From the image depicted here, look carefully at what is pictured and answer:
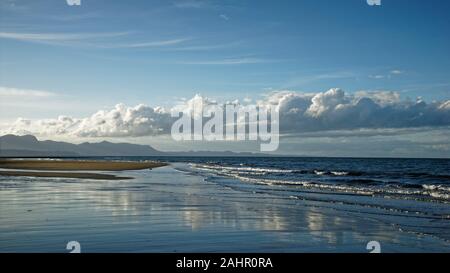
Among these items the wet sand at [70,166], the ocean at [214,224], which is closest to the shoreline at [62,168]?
the wet sand at [70,166]

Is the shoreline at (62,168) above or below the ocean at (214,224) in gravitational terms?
below

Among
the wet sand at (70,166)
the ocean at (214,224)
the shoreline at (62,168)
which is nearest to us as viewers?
the ocean at (214,224)

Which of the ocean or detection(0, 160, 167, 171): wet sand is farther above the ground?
the ocean

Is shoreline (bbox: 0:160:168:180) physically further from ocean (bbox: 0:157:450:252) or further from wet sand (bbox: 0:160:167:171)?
ocean (bbox: 0:157:450:252)

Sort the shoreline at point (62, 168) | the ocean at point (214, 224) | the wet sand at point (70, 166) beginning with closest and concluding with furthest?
the ocean at point (214, 224)
the shoreline at point (62, 168)
the wet sand at point (70, 166)

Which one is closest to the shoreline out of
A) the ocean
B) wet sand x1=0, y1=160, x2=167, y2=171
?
wet sand x1=0, y1=160, x2=167, y2=171

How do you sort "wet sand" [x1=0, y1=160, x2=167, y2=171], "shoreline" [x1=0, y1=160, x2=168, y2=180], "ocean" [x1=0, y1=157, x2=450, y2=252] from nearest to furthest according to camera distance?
"ocean" [x1=0, y1=157, x2=450, y2=252] < "shoreline" [x1=0, y1=160, x2=168, y2=180] < "wet sand" [x1=0, y1=160, x2=167, y2=171]

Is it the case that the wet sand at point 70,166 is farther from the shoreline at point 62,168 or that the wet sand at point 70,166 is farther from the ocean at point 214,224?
the ocean at point 214,224

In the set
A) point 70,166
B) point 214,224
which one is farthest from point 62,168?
point 214,224

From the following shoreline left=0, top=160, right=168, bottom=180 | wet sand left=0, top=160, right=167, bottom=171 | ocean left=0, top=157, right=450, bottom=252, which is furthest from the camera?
wet sand left=0, top=160, right=167, bottom=171

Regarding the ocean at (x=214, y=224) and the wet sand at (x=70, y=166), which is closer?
the ocean at (x=214, y=224)

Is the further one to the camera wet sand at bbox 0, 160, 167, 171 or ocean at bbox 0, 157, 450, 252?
wet sand at bbox 0, 160, 167, 171
